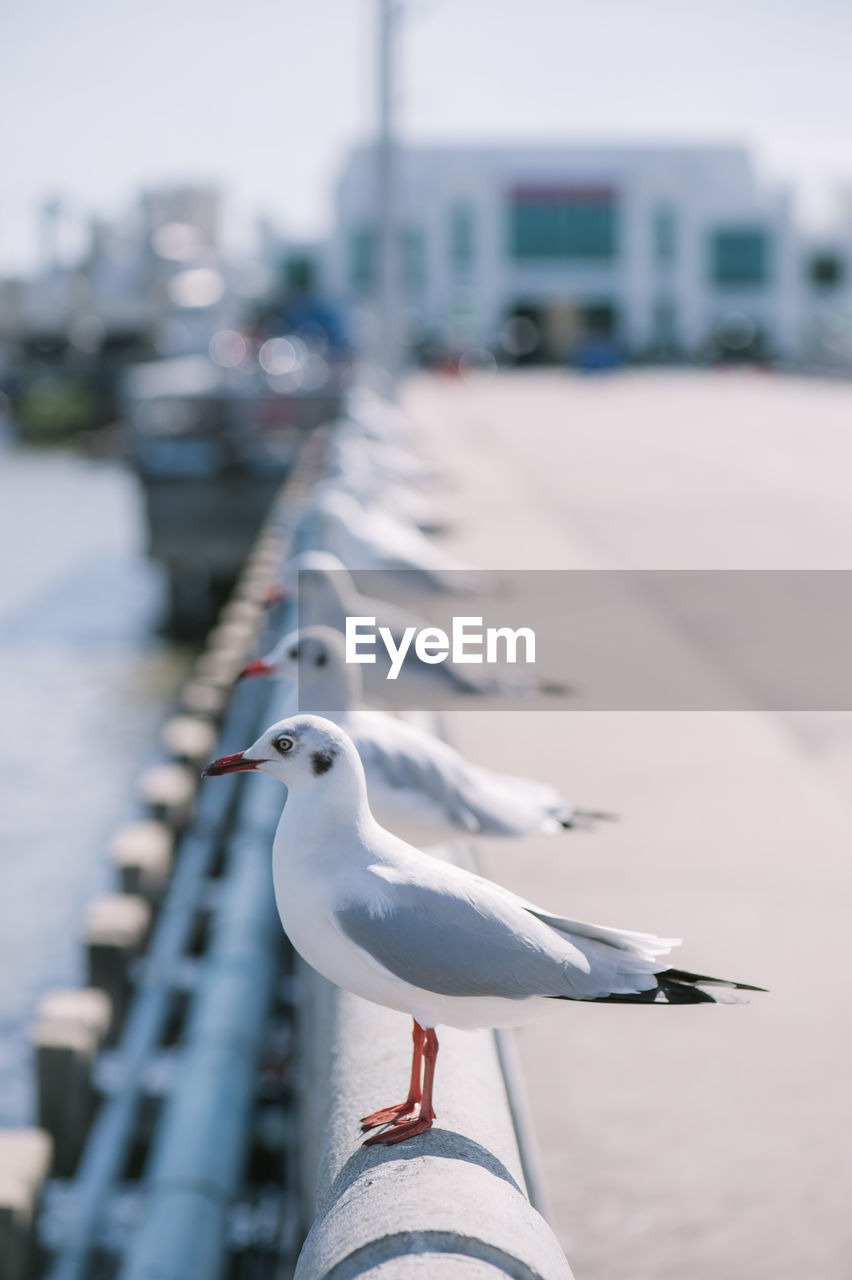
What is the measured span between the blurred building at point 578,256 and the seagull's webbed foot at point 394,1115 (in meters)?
70.0

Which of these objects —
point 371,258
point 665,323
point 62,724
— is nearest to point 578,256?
point 665,323

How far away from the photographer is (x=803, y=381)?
53375mm

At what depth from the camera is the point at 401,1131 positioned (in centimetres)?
274

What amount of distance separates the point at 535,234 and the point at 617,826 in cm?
7106

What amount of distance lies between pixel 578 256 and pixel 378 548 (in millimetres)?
68979

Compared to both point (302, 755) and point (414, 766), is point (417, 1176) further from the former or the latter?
point (414, 766)

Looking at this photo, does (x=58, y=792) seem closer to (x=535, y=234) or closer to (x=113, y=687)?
(x=113, y=687)

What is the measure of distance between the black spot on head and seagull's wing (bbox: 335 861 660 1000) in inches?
8.3

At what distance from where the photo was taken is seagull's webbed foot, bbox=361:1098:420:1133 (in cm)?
281

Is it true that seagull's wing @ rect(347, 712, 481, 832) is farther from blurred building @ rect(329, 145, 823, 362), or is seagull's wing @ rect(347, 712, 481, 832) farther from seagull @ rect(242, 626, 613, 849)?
blurred building @ rect(329, 145, 823, 362)

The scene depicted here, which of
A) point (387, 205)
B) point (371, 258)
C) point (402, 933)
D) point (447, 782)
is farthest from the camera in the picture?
point (371, 258)

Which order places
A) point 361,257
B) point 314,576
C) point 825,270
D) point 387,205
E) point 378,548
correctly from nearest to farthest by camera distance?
point 314,576
point 378,548
point 387,205
point 361,257
point 825,270

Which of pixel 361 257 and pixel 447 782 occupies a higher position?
pixel 447 782

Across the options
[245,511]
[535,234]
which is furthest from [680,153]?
[245,511]
